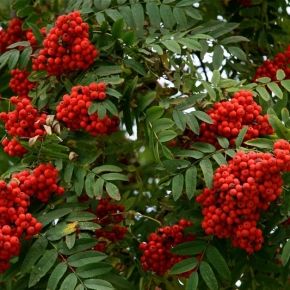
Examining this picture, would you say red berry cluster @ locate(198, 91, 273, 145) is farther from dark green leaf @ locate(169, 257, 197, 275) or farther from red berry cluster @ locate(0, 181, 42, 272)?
red berry cluster @ locate(0, 181, 42, 272)

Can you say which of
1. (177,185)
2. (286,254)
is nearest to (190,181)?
(177,185)

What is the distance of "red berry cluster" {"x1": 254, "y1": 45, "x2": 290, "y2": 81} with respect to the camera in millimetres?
4020

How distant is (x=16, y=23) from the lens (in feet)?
13.2

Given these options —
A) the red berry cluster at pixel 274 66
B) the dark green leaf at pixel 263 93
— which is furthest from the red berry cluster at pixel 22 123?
the red berry cluster at pixel 274 66

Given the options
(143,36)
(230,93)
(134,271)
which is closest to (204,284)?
(134,271)

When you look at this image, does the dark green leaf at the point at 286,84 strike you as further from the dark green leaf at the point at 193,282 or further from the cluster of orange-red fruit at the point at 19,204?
the cluster of orange-red fruit at the point at 19,204

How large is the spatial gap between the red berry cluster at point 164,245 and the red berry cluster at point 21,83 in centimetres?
87

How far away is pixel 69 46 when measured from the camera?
11.5 ft

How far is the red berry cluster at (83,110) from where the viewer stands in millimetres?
3371

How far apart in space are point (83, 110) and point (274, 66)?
110 cm

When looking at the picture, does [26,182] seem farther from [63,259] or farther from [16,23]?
[16,23]

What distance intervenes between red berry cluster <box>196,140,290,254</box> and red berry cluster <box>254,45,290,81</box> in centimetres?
93

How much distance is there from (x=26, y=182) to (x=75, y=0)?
99cm

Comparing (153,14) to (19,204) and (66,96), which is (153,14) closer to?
(66,96)
